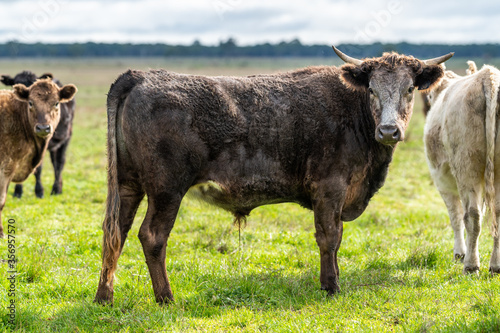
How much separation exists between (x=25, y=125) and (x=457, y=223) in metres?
7.19

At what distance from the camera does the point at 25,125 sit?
9164mm

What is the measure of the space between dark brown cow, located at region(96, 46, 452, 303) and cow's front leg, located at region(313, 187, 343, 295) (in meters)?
0.01

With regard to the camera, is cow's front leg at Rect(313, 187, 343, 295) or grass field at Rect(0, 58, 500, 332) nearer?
grass field at Rect(0, 58, 500, 332)

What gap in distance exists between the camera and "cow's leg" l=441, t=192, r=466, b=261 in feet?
23.6

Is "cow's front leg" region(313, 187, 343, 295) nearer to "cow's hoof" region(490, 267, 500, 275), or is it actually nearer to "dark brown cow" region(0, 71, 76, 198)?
"cow's hoof" region(490, 267, 500, 275)

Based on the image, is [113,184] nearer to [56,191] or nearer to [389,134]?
[389,134]

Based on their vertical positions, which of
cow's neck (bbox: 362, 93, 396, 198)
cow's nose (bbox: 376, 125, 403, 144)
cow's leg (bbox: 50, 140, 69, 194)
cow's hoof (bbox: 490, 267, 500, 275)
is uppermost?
cow's nose (bbox: 376, 125, 403, 144)

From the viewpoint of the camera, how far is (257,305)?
18.1 ft

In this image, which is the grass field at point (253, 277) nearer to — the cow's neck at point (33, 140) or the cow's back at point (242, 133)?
the cow's back at point (242, 133)

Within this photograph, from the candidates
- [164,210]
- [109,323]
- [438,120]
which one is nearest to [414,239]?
[438,120]

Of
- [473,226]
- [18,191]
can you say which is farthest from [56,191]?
[473,226]

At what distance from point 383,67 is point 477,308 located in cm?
272

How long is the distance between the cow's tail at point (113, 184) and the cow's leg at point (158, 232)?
31cm

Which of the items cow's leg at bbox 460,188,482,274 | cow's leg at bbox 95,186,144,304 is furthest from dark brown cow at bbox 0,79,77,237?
Result: cow's leg at bbox 460,188,482,274
